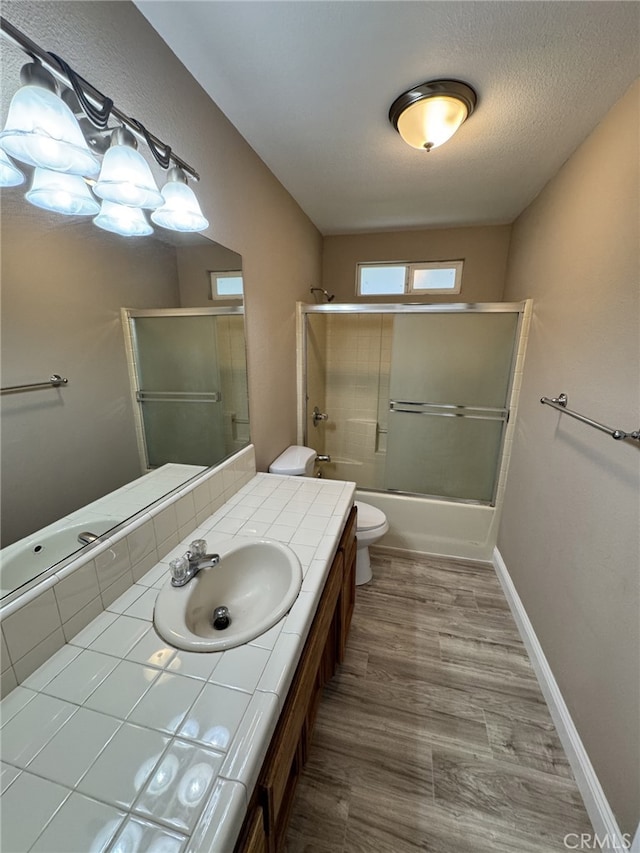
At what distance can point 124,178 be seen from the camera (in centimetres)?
81

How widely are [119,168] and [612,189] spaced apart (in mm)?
1704

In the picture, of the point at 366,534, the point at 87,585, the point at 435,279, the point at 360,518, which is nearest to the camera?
the point at 87,585

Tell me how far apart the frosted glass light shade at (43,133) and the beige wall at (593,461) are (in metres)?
1.63

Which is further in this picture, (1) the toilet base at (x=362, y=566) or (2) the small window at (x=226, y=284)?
(1) the toilet base at (x=362, y=566)

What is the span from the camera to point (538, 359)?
72.2 inches

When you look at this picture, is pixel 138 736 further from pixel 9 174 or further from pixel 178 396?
pixel 9 174

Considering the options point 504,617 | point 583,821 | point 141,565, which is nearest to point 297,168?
point 141,565

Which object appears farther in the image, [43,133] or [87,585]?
[87,585]

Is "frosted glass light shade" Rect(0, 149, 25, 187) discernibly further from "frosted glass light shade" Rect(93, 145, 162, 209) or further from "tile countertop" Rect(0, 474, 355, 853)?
"tile countertop" Rect(0, 474, 355, 853)

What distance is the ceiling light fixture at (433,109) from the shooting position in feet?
3.93

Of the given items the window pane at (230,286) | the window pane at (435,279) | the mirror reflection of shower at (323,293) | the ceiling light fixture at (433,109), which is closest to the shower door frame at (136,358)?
the window pane at (230,286)

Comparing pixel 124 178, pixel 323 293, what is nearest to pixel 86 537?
pixel 124 178

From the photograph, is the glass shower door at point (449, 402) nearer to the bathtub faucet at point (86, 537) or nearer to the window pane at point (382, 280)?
the window pane at point (382, 280)

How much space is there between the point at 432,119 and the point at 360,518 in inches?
79.2
